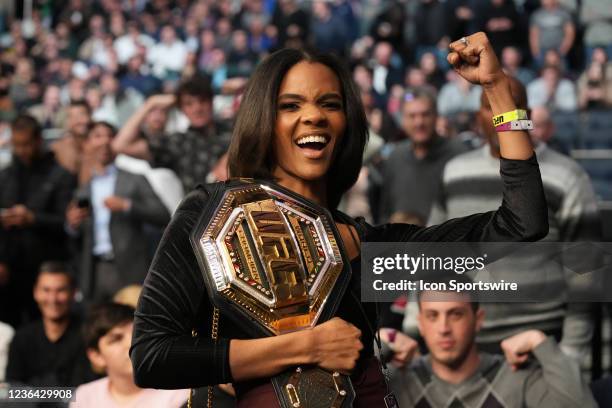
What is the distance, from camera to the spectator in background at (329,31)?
466 inches

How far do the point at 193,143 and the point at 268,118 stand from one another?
315 cm

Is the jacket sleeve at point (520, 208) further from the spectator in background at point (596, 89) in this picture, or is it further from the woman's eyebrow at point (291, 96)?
the spectator in background at point (596, 89)

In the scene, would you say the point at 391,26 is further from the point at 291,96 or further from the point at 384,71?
the point at 291,96

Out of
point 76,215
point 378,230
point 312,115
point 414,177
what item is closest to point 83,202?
point 76,215

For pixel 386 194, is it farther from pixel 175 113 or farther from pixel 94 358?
pixel 175 113

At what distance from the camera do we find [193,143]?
16.5 feet

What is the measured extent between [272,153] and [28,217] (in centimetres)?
379

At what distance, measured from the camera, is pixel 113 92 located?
470 inches

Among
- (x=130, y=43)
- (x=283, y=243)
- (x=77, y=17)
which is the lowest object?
(x=283, y=243)

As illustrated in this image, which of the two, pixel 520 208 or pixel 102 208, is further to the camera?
pixel 102 208

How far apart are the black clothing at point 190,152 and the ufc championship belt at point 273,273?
3099mm

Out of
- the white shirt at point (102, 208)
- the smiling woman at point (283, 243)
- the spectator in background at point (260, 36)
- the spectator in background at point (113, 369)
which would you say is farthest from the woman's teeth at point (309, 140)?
the spectator in background at point (260, 36)

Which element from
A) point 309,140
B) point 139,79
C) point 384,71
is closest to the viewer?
point 309,140

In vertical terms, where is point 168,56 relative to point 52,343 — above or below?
above
